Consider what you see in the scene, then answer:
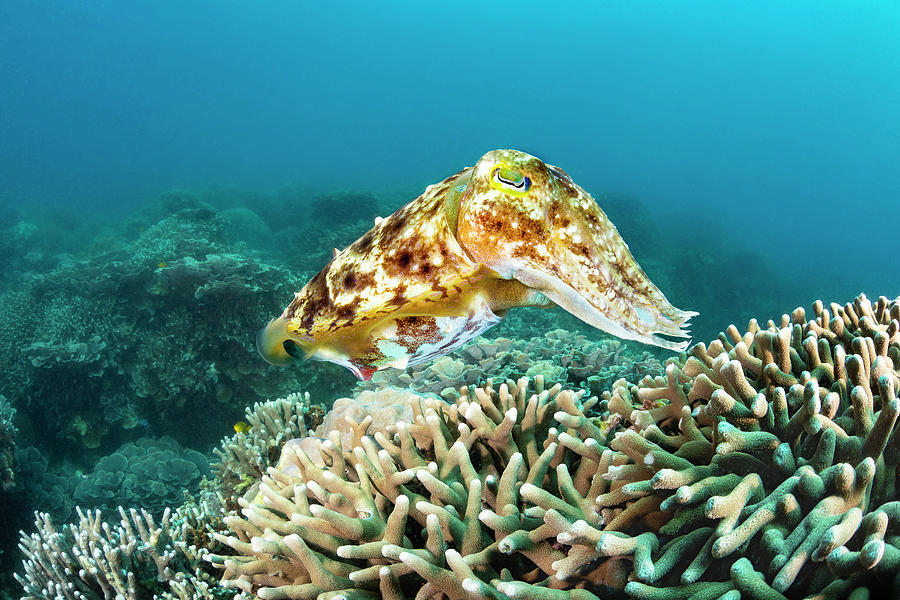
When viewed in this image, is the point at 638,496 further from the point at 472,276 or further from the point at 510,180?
the point at 510,180

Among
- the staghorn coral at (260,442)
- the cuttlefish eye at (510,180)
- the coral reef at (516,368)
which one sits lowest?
the staghorn coral at (260,442)

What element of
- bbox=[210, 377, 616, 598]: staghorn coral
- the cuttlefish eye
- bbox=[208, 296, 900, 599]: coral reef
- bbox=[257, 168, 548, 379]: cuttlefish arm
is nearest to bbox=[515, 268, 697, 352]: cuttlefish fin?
bbox=[257, 168, 548, 379]: cuttlefish arm

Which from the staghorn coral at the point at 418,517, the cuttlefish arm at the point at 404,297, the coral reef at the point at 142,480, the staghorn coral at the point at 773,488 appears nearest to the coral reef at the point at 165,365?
the coral reef at the point at 142,480

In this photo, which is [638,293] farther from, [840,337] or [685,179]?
[685,179]

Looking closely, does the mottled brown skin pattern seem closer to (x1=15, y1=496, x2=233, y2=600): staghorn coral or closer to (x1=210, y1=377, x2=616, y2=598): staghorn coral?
(x1=210, y1=377, x2=616, y2=598): staghorn coral

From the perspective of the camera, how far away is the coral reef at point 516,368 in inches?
216

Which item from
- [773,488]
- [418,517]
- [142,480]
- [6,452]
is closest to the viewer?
[773,488]

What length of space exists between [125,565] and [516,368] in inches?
169

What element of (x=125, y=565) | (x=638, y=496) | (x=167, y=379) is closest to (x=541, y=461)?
(x=638, y=496)

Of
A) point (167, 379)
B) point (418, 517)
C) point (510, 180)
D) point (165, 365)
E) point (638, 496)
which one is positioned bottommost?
point (167, 379)

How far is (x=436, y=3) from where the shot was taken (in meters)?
→ 143

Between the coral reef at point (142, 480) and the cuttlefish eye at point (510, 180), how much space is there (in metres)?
7.39

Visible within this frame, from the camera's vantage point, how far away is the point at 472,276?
1.46m

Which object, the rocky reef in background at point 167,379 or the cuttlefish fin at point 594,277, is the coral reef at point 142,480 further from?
the cuttlefish fin at point 594,277
